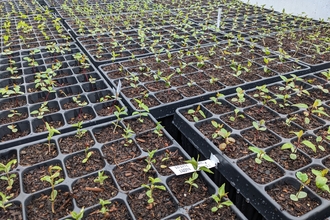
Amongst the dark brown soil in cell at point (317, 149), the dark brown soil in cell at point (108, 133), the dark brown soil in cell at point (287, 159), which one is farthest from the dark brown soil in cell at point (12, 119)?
the dark brown soil in cell at point (317, 149)

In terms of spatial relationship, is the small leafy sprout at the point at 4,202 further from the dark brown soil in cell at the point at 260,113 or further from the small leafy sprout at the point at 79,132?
the dark brown soil in cell at the point at 260,113

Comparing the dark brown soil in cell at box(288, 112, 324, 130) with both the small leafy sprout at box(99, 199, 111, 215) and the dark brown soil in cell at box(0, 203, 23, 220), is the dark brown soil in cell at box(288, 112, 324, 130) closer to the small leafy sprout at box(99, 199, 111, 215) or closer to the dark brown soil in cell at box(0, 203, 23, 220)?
the small leafy sprout at box(99, 199, 111, 215)

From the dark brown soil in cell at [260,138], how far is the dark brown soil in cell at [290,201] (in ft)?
0.99

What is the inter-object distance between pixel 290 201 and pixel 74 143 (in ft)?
3.84

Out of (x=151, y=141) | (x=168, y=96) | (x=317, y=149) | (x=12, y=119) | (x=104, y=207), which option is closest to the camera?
(x=104, y=207)

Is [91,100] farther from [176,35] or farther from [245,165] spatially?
[176,35]

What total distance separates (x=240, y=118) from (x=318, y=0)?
3.33 m

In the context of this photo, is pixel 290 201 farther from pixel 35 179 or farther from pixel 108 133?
pixel 35 179

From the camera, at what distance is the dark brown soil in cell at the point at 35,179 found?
4.34ft

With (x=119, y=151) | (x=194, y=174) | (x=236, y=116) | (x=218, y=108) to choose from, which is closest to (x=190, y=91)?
(x=218, y=108)

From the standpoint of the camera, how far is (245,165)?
1.42 metres

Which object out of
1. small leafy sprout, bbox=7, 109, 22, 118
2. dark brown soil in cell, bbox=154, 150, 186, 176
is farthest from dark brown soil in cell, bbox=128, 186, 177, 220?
small leafy sprout, bbox=7, 109, 22, 118

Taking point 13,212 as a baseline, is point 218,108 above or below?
above

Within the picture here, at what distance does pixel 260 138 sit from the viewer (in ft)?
5.27
